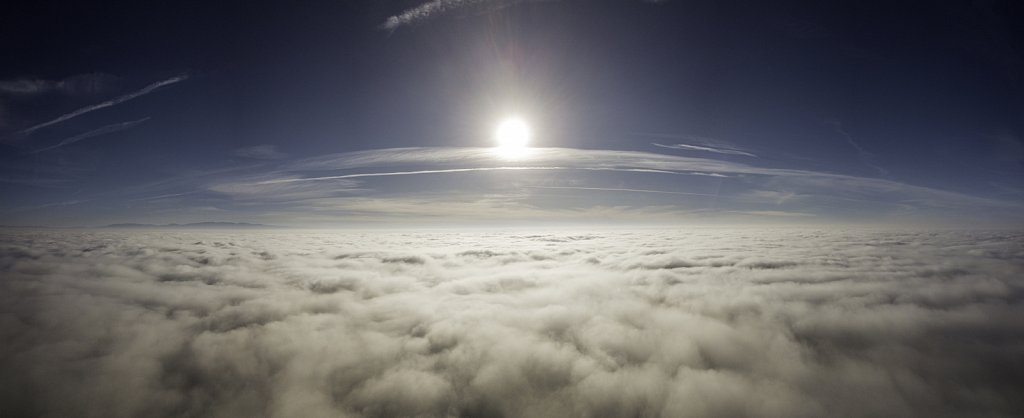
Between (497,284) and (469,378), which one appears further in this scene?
(497,284)

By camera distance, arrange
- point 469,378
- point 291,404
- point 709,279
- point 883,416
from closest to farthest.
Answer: point 883,416
point 291,404
point 469,378
point 709,279

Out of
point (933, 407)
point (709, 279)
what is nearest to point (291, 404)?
point (933, 407)

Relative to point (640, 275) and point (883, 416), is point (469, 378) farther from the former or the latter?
point (640, 275)

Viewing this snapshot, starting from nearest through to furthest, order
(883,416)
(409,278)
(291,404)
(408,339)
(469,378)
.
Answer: (883,416) → (291,404) → (469,378) → (408,339) → (409,278)

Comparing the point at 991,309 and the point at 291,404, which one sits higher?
the point at 991,309

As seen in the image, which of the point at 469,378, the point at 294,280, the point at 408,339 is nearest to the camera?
the point at 469,378

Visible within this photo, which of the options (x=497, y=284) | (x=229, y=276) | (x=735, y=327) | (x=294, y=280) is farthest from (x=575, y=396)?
(x=229, y=276)

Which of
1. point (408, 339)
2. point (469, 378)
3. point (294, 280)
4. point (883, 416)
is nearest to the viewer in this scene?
point (883, 416)

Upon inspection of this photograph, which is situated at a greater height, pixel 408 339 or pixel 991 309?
pixel 991 309

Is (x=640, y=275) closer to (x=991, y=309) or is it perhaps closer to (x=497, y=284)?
(x=497, y=284)
